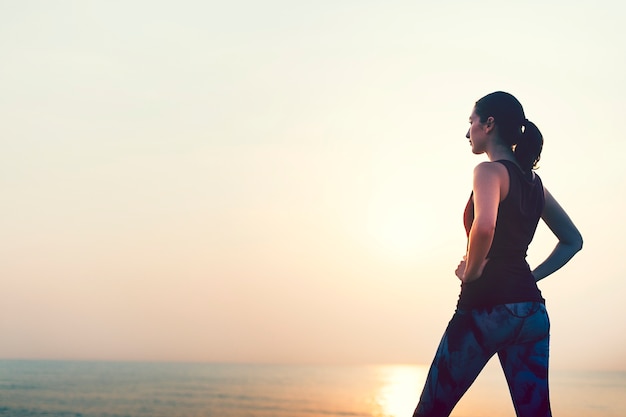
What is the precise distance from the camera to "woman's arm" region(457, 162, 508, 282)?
125 inches

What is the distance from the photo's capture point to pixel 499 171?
131 inches

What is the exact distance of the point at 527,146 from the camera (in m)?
3.50

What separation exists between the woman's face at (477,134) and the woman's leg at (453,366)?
0.80m

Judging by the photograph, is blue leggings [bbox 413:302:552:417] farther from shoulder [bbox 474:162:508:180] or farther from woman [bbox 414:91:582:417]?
shoulder [bbox 474:162:508:180]

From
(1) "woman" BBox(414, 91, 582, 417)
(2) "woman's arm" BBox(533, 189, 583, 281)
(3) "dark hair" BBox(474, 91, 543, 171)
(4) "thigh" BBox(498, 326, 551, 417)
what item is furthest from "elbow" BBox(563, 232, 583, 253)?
(4) "thigh" BBox(498, 326, 551, 417)

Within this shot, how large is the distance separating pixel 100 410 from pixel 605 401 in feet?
163

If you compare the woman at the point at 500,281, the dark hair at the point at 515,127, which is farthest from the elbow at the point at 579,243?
the dark hair at the point at 515,127

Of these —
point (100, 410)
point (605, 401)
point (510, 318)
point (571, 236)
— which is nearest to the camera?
point (510, 318)

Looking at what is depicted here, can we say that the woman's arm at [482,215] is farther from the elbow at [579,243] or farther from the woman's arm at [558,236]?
the elbow at [579,243]

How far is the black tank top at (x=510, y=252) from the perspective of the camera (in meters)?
3.26

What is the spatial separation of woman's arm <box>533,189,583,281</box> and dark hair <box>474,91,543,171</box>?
30cm

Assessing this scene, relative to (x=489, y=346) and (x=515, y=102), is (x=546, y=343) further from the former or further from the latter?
(x=515, y=102)

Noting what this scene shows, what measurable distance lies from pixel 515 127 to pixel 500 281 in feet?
2.45

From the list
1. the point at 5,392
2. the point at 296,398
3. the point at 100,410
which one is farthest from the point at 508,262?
the point at 5,392
